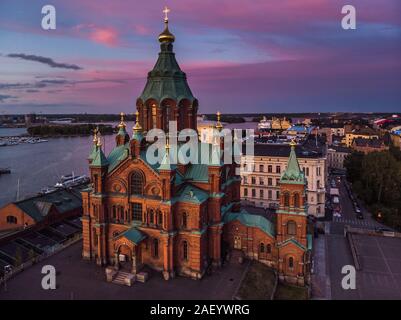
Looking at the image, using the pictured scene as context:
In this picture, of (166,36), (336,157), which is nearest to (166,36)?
(166,36)

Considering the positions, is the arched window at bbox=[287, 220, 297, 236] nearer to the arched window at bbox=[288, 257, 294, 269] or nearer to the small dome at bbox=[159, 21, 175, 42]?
the arched window at bbox=[288, 257, 294, 269]

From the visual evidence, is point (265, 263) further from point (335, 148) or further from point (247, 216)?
point (335, 148)

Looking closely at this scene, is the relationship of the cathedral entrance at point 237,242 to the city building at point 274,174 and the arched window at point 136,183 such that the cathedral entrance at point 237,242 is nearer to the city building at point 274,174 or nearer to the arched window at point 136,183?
the arched window at point 136,183

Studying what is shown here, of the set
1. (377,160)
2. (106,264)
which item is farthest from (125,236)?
(377,160)

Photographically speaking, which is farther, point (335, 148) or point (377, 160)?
point (335, 148)

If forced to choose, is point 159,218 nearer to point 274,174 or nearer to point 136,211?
point 136,211

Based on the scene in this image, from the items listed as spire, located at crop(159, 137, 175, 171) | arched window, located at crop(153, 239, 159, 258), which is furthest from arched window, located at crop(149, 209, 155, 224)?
spire, located at crop(159, 137, 175, 171)
